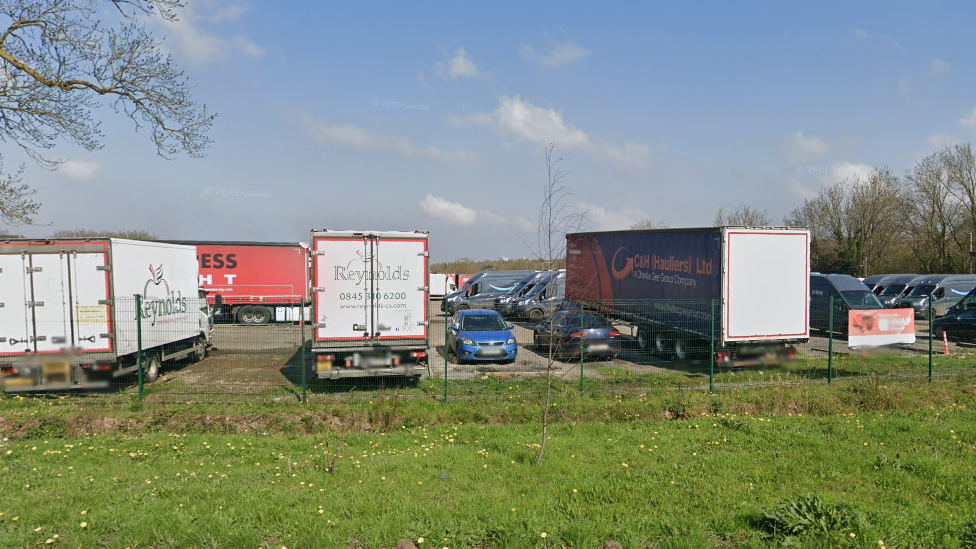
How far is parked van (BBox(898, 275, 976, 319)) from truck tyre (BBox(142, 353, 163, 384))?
29385 millimetres

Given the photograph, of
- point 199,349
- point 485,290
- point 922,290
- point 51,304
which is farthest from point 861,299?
point 51,304

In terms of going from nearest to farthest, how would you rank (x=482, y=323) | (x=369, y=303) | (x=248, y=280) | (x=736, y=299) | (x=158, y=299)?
(x=369, y=303), (x=158, y=299), (x=736, y=299), (x=482, y=323), (x=248, y=280)

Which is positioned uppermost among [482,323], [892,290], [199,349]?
[482,323]

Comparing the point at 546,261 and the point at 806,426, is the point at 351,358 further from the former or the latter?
the point at 806,426

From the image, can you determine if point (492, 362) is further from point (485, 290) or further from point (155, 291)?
point (485, 290)

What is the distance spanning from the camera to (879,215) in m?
46.2

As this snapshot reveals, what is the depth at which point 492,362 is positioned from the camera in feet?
45.2

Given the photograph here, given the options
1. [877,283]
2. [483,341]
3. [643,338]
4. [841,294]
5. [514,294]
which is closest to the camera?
[483,341]

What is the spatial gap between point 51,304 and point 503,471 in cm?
883

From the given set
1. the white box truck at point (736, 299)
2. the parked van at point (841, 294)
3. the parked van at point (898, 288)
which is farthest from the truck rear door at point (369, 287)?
the parked van at point (898, 288)

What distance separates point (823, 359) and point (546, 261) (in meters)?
9.21

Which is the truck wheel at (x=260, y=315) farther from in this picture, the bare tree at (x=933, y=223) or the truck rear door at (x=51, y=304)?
the bare tree at (x=933, y=223)

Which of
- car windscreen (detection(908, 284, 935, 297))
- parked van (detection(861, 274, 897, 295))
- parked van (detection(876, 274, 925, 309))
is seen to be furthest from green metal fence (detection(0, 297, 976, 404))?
parked van (detection(861, 274, 897, 295))

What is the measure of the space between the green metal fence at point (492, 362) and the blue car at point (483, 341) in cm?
5
